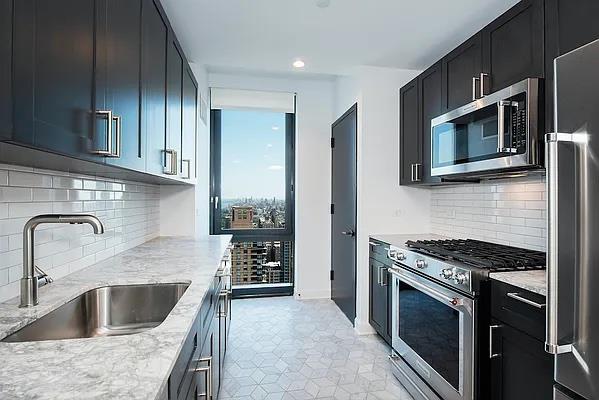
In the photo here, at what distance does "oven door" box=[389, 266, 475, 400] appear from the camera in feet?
5.94

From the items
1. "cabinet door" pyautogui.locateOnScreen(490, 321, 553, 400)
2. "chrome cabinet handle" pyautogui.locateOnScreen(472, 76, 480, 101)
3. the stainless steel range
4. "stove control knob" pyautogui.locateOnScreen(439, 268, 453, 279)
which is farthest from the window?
"cabinet door" pyautogui.locateOnScreen(490, 321, 553, 400)

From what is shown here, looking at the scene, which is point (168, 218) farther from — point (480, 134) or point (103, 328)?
point (480, 134)

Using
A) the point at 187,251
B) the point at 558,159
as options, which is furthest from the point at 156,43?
the point at 558,159

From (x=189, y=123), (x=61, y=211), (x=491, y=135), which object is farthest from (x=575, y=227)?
(x=189, y=123)

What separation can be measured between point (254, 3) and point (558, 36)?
1.68m

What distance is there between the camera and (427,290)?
7.06ft

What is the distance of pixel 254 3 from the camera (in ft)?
7.33

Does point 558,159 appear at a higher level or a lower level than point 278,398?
higher

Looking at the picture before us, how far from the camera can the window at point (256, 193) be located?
436cm

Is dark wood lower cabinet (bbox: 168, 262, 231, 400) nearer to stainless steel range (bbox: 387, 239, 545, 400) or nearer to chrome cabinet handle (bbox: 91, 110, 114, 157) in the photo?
chrome cabinet handle (bbox: 91, 110, 114, 157)

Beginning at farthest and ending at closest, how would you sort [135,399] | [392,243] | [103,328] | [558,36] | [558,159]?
1. [392,243]
2. [558,36]
3. [103,328]
4. [558,159]
5. [135,399]

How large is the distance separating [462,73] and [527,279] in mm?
1530

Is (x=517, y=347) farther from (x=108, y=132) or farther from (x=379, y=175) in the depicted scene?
(x=379, y=175)

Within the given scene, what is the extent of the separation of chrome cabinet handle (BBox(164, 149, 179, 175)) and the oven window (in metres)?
1.74
